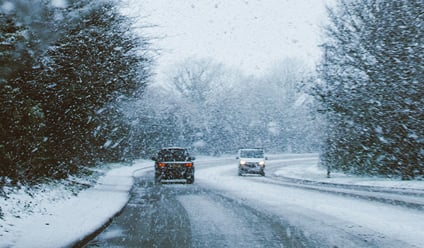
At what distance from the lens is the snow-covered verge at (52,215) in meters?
9.06

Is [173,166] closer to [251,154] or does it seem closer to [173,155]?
[173,155]

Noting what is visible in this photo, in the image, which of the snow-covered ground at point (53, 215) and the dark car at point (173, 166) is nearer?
the snow-covered ground at point (53, 215)

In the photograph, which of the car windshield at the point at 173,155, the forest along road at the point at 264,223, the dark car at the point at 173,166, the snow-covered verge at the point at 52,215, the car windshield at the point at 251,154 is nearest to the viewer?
the snow-covered verge at the point at 52,215

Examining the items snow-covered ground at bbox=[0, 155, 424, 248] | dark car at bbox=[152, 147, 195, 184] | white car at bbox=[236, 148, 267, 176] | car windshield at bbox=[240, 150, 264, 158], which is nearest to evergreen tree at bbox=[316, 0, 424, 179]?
white car at bbox=[236, 148, 267, 176]

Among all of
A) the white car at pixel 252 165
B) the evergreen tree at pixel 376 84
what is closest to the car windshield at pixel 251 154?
the white car at pixel 252 165

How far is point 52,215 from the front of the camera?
12242 millimetres

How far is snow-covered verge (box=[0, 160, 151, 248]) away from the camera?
906 cm

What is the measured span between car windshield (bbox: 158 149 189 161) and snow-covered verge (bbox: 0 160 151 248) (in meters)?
8.89

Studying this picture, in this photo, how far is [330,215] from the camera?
1378 cm

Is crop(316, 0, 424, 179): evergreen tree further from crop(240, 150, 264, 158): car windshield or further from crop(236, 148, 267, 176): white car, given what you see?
crop(240, 150, 264, 158): car windshield

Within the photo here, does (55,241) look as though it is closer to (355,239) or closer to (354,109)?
(355,239)

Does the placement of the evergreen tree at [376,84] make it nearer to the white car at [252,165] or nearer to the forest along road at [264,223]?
the white car at [252,165]

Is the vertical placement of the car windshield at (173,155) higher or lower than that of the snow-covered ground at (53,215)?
higher

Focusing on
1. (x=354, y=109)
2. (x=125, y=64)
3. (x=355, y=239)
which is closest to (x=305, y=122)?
(x=354, y=109)
